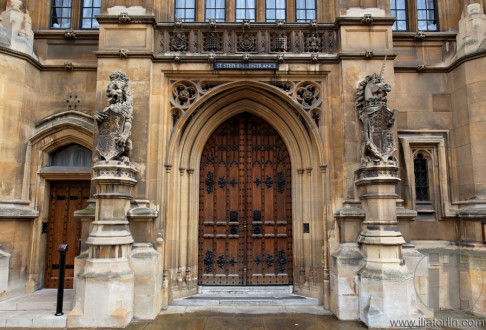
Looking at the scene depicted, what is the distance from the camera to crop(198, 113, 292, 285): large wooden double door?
777cm

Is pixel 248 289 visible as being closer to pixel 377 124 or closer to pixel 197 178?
pixel 197 178

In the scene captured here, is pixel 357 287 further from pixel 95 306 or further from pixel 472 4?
pixel 472 4

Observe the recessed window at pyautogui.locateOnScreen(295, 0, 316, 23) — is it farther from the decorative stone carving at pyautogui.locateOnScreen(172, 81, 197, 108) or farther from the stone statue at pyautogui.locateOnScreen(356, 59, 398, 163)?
the decorative stone carving at pyautogui.locateOnScreen(172, 81, 197, 108)

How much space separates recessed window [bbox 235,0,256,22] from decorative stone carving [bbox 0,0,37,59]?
501 centimetres

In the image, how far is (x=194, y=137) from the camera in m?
7.74

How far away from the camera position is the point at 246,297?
7285mm

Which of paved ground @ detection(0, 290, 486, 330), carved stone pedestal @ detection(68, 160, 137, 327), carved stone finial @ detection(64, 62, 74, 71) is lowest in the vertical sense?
paved ground @ detection(0, 290, 486, 330)

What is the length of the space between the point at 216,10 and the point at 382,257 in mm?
6626

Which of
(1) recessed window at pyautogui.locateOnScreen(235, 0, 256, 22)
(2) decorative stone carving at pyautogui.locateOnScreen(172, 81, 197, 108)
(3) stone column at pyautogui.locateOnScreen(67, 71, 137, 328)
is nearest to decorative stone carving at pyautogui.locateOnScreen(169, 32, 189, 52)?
(2) decorative stone carving at pyautogui.locateOnScreen(172, 81, 197, 108)

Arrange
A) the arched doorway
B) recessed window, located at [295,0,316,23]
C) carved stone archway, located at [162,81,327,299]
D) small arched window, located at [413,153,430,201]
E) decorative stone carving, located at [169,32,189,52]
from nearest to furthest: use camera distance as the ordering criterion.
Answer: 1. carved stone archway, located at [162,81,327,299]
2. decorative stone carving, located at [169,32,189,52]
3. small arched window, located at [413,153,430,201]
4. the arched doorway
5. recessed window, located at [295,0,316,23]

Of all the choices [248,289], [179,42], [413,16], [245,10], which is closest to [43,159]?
[179,42]

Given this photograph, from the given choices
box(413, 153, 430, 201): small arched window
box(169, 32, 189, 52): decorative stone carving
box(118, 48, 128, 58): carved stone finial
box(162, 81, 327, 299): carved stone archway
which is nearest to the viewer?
box(118, 48, 128, 58): carved stone finial

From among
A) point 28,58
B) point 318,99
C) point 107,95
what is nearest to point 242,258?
point 318,99

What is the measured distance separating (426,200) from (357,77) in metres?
3.42
